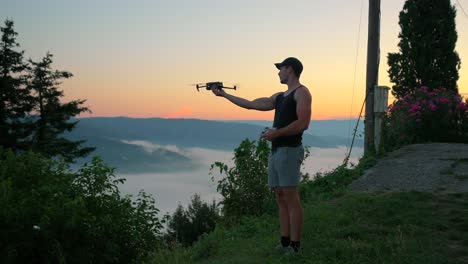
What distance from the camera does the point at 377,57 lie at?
1205 centimetres

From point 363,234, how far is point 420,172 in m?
4.64

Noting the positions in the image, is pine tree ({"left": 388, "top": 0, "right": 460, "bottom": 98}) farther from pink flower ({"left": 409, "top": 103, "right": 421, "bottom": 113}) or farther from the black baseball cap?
the black baseball cap

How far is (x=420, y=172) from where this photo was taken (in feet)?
32.6

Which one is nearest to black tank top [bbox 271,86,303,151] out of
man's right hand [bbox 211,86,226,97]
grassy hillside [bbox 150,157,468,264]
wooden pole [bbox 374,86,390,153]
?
man's right hand [bbox 211,86,226,97]

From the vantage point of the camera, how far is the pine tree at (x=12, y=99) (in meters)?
38.8

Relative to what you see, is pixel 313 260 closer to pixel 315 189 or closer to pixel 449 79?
pixel 315 189

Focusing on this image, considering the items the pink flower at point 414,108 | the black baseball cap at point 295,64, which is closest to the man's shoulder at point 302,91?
the black baseball cap at point 295,64

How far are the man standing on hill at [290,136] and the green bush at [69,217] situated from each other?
19.2 feet

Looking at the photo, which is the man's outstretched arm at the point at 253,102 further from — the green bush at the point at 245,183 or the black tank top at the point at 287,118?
the green bush at the point at 245,183

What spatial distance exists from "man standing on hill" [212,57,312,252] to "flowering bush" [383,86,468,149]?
9446 millimetres

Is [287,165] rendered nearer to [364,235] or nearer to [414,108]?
[364,235]

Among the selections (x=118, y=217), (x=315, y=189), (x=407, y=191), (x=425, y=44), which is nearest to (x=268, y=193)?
(x=315, y=189)

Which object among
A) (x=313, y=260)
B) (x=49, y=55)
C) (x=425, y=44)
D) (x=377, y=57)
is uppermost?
(x=49, y=55)

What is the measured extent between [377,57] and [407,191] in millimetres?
4776
